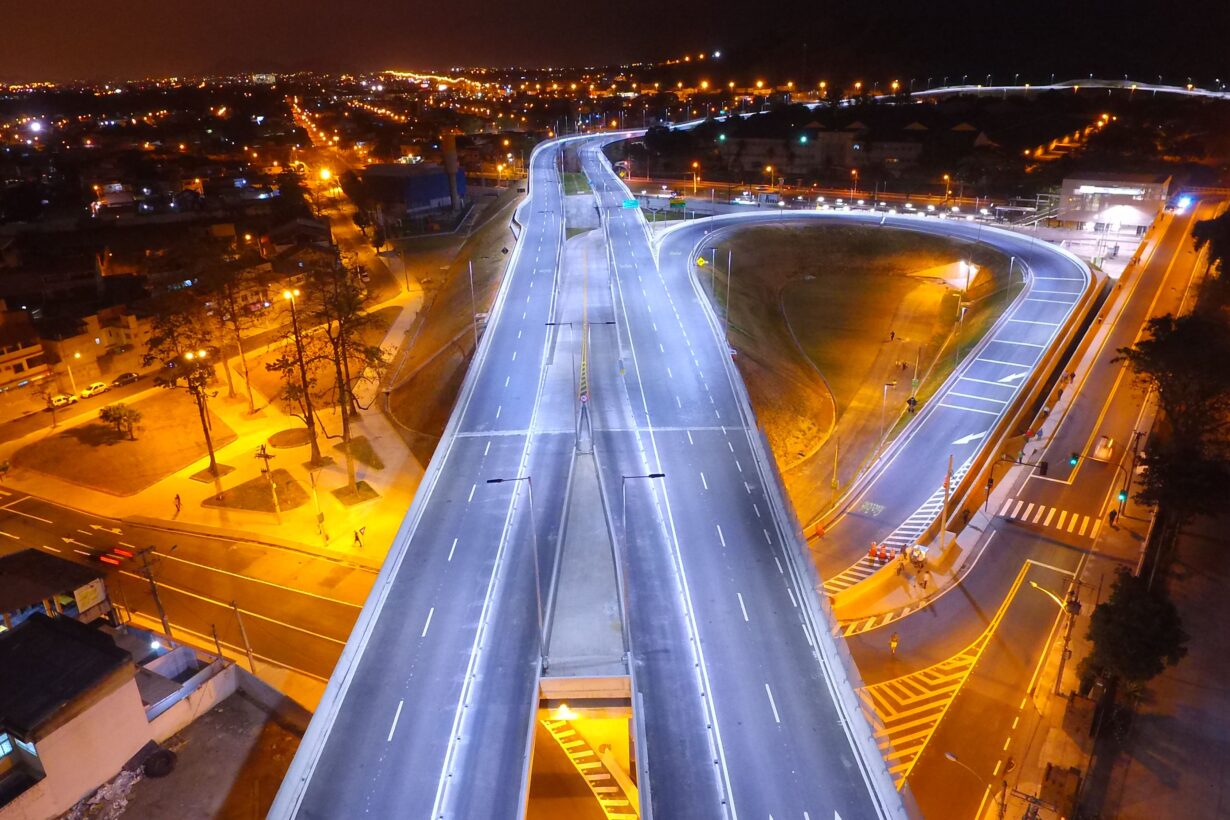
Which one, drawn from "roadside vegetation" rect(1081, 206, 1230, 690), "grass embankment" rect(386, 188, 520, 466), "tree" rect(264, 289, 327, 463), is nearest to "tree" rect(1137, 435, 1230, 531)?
"roadside vegetation" rect(1081, 206, 1230, 690)

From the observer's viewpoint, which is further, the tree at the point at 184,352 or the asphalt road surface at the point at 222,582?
the tree at the point at 184,352

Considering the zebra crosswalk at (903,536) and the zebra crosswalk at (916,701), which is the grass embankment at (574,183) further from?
the zebra crosswalk at (916,701)

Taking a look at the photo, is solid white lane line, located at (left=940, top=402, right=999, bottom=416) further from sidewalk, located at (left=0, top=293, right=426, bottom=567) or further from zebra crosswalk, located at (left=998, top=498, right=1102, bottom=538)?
sidewalk, located at (left=0, top=293, right=426, bottom=567)

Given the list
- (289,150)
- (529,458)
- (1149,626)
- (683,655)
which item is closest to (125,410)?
(529,458)

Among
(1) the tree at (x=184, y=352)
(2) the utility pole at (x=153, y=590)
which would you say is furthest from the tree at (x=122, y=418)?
(2) the utility pole at (x=153, y=590)

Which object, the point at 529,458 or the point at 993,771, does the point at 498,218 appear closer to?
the point at 529,458
